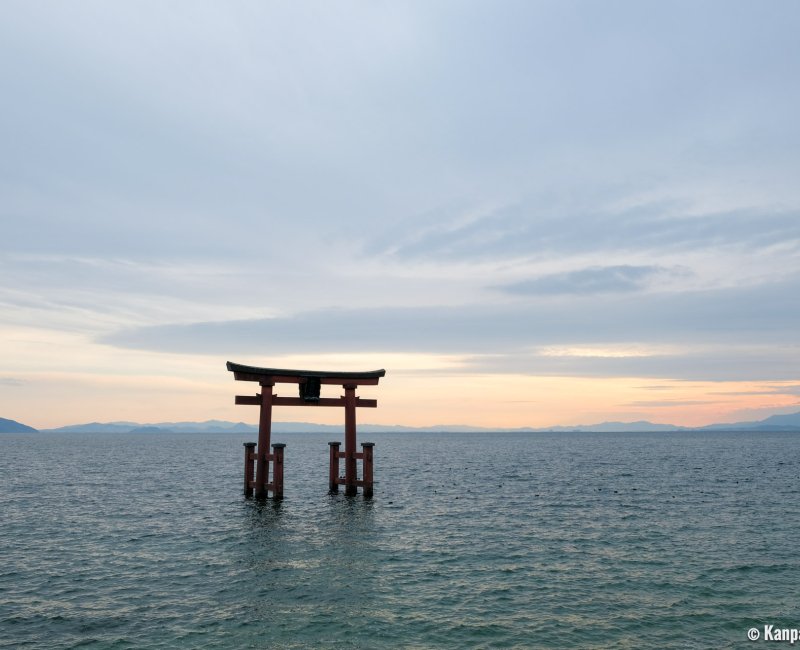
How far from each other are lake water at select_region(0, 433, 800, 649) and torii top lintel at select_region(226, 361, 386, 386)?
628cm

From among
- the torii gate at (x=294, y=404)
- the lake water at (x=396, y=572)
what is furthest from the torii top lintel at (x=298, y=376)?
the lake water at (x=396, y=572)

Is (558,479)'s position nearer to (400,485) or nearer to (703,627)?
(400,485)

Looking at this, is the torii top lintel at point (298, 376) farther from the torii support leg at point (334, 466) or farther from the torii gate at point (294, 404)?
the torii support leg at point (334, 466)

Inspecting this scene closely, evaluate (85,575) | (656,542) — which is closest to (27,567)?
(85,575)

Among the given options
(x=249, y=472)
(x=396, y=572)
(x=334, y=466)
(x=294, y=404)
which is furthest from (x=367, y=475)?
(x=396, y=572)

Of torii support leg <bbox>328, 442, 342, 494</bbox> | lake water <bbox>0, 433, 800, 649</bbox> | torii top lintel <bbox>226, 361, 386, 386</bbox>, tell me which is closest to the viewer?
lake water <bbox>0, 433, 800, 649</bbox>

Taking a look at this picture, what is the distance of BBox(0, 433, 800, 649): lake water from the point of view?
44.1 feet

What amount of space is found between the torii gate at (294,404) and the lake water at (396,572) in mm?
1305

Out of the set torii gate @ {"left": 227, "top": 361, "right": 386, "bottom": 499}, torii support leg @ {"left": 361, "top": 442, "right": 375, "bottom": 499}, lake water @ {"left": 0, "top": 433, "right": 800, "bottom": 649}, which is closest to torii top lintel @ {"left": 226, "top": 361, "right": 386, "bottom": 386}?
torii gate @ {"left": 227, "top": 361, "right": 386, "bottom": 499}

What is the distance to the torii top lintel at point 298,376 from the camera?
1187 inches

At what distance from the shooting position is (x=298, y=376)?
31.8 m

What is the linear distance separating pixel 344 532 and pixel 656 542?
1172 cm

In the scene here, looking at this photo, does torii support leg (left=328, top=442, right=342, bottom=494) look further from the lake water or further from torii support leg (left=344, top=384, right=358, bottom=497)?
the lake water

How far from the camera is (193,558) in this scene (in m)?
20.0
